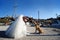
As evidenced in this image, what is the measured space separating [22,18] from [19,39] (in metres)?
4.74

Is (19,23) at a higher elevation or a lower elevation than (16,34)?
higher

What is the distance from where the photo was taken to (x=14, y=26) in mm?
15680

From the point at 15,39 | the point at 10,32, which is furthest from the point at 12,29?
the point at 15,39

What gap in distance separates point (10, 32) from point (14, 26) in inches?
35.0

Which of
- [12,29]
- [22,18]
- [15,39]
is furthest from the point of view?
[22,18]

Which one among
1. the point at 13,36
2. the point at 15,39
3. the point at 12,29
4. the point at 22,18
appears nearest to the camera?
the point at 15,39

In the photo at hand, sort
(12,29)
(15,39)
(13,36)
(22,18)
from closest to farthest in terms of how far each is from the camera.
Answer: (15,39)
(13,36)
(12,29)
(22,18)

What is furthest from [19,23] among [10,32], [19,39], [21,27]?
[19,39]

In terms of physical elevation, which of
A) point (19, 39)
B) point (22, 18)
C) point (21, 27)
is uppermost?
point (22, 18)

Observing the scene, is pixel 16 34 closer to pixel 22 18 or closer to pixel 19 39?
pixel 19 39

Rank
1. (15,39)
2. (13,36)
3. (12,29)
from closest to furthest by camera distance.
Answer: (15,39) → (13,36) → (12,29)

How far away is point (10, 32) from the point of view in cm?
1523

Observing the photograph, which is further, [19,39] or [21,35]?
[21,35]

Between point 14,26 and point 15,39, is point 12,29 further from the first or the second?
point 15,39
